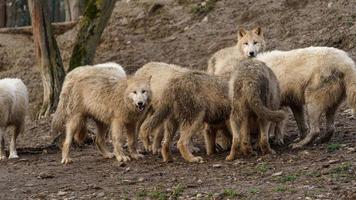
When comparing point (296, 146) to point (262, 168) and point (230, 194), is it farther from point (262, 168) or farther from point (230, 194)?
point (230, 194)

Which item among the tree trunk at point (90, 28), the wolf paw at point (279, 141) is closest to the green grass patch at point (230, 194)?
the wolf paw at point (279, 141)


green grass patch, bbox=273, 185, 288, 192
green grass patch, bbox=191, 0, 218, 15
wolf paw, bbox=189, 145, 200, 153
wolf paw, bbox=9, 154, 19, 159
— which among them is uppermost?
green grass patch, bbox=191, 0, 218, 15

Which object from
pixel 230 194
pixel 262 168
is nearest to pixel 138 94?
pixel 262 168

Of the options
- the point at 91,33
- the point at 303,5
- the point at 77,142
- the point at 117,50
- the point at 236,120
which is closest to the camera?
the point at 236,120

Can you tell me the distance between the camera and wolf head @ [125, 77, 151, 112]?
11.0 m

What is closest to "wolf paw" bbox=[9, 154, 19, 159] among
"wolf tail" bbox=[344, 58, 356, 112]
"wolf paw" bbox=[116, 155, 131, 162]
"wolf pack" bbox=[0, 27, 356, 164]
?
"wolf pack" bbox=[0, 27, 356, 164]

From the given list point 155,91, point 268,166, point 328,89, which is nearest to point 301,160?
point 268,166

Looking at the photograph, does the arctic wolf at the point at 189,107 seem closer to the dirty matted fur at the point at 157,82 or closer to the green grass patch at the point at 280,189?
the dirty matted fur at the point at 157,82

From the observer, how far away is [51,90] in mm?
17000

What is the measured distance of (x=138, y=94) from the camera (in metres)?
11.0

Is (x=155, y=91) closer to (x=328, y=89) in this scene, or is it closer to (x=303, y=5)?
(x=328, y=89)

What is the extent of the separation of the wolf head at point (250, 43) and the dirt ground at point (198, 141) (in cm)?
142

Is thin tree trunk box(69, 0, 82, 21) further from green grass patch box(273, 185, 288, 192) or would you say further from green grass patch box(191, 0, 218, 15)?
green grass patch box(273, 185, 288, 192)

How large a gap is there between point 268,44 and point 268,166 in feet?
27.0
